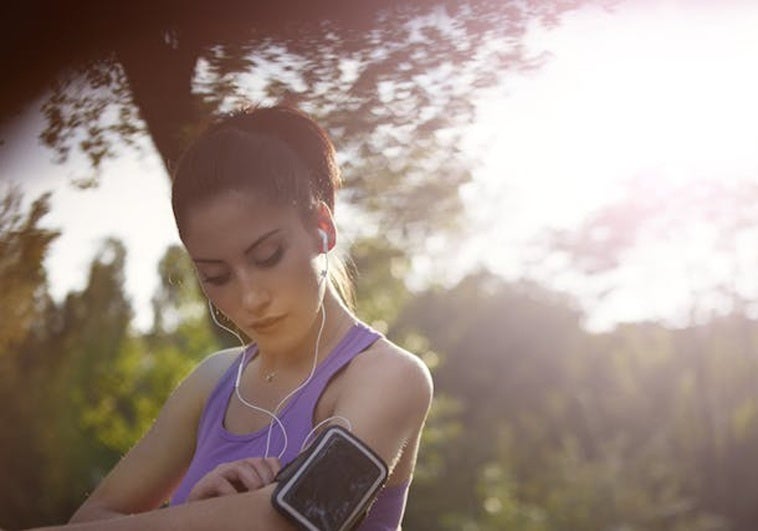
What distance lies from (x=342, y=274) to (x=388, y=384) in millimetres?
229

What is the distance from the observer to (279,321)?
1.06 metres

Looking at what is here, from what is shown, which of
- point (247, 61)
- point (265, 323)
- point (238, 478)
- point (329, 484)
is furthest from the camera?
point (247, 61)

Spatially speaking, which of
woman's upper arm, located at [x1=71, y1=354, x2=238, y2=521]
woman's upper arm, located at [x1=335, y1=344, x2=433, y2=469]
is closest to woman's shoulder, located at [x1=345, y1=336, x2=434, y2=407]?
woman's upper arm, located at [x1=335, y1=344, x2=433, y2=469]

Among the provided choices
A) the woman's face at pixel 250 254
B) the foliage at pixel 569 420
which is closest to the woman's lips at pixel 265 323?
the woman's face at pixel 250 254

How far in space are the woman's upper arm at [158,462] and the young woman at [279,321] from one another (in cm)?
1

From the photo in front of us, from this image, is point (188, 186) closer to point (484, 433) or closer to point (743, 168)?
point (743, 168)

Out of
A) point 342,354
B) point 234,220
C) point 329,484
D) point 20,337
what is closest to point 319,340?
point 342,354

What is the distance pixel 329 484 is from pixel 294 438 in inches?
7.6

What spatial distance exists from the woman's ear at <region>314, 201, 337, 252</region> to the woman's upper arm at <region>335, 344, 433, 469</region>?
0.36ft

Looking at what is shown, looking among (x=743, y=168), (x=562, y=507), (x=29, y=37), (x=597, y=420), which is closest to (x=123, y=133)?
(x=29, y=37)

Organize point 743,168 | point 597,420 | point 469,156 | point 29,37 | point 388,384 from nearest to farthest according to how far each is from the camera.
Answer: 1. point 388,384
2. point 29,37
3. point 469,156
4. point 743,168
5. point 597,420

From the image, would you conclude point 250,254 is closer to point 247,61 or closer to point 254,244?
point 254,244

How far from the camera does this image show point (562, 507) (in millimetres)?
4133

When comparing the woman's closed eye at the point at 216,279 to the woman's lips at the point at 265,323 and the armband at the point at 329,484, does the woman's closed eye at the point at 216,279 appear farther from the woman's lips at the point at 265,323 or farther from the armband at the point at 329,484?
the armband at the point at 329,484
